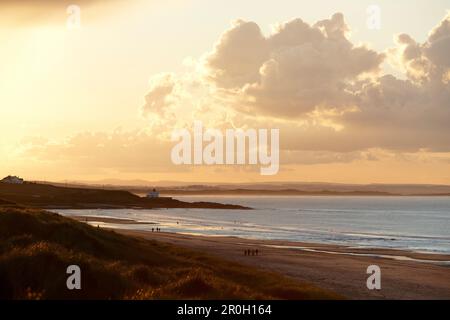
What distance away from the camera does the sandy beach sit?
120 feet

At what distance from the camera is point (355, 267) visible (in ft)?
160

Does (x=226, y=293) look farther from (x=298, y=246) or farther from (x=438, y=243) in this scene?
(x=438, y=243)

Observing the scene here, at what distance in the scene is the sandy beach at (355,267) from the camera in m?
36.4
